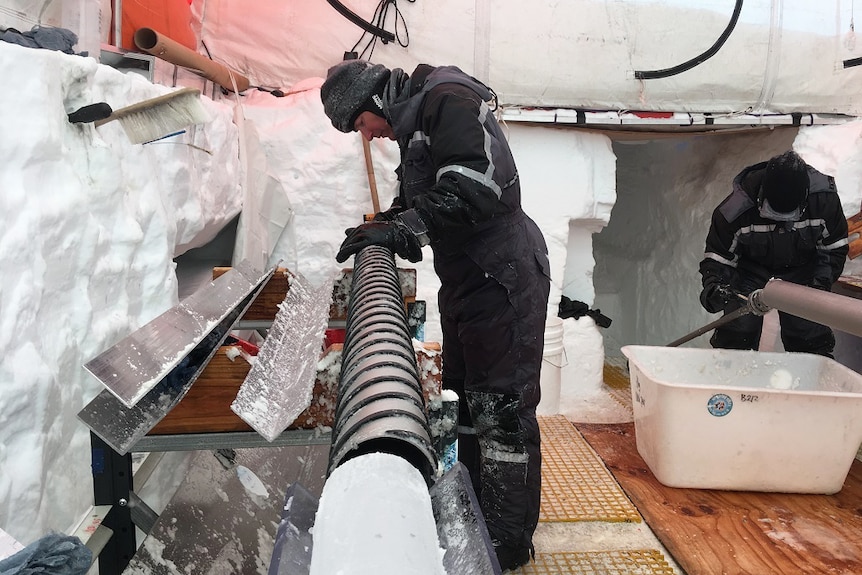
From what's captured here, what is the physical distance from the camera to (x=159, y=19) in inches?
95.7

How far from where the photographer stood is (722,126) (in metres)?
3.63

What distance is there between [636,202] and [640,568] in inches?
151

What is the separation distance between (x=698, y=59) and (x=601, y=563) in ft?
9.10

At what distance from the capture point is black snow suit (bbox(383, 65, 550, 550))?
4.87 ft

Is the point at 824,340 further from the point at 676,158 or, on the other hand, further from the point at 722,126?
the point at 676,158

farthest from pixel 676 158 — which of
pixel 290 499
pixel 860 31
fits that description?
pixel 290 499

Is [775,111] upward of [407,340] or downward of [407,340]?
upward

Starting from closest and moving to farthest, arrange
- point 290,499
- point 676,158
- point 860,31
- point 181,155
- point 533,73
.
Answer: point 290,499 < point 181,155 < point 533,73 < point 860,31 < point 676,158

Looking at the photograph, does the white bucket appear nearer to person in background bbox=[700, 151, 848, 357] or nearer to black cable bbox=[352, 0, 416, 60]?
person in background bbox=[700, 151, 848, 357]

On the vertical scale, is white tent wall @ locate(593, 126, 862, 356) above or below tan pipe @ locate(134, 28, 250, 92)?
below

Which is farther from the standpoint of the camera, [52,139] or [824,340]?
[824,340]

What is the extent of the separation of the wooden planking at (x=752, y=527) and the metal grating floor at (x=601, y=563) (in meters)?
0.08

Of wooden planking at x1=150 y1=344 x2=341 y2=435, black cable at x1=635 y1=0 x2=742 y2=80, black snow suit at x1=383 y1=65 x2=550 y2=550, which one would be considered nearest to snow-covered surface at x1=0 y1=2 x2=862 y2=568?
wooden planking at x1=150 y1=344 x2=341 y2=435

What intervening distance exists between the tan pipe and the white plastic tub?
83.8 inches
